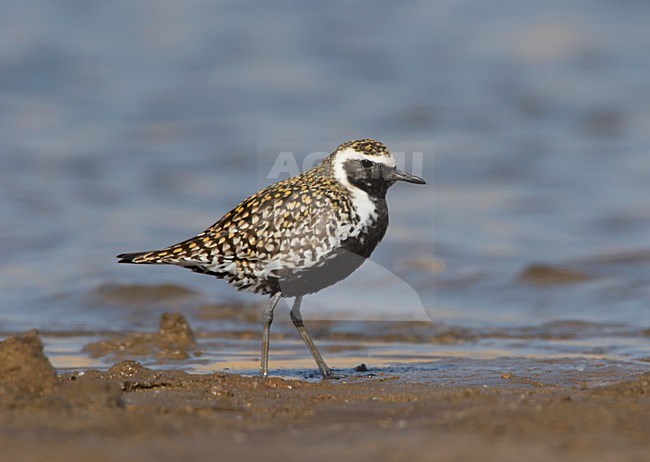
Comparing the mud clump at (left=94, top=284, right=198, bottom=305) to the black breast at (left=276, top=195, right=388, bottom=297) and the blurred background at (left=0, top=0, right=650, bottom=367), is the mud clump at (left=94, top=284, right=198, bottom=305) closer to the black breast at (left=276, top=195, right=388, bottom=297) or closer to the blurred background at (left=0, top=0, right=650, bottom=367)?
the blurred background at (left=0, top=0, right=650, bottom=367)

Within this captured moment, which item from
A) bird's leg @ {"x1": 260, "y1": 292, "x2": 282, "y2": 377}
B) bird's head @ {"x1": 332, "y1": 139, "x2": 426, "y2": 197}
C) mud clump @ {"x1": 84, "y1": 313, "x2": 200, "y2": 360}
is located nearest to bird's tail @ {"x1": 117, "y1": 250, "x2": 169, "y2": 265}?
bird's leg @ {"x1": 260, "y1": 292, "x2": 282, "y2": 377}

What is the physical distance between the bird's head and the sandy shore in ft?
5.06

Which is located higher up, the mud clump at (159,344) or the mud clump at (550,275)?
the mud clump at (550,275)

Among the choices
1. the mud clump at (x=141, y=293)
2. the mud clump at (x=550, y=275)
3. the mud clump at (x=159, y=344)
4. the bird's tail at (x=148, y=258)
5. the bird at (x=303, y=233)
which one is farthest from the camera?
the mud clump at (x=550, y=275)

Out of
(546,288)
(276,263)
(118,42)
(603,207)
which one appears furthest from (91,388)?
(118,42)

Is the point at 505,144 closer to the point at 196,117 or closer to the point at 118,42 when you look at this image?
the point at 196,117

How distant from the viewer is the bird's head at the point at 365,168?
759 centimetres

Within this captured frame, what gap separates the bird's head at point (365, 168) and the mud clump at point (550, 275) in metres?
4.90

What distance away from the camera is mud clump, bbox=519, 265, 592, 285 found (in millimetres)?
12102

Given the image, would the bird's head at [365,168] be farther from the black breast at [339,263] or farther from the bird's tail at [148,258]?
the bird's tail at [148,258]

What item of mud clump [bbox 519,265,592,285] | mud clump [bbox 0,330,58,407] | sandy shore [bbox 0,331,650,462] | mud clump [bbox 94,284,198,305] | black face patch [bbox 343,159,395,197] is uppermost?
black face patch [bbox 343,159,395,197]

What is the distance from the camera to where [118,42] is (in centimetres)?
2308

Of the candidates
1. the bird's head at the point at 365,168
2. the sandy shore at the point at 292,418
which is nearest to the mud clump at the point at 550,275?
the bird's head at the point at 365,168

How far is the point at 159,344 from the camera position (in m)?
8.77
